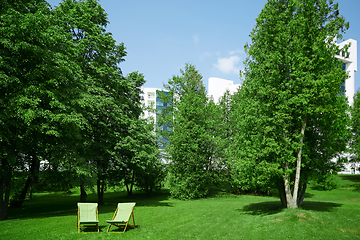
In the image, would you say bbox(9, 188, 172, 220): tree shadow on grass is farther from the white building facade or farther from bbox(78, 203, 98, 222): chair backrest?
the white building facade

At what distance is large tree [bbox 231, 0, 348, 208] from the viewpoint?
520 inches

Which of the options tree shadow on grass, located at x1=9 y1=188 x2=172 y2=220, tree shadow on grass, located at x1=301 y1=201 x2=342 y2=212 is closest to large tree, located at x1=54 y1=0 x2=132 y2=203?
tree shadow on grass, located at x1=9 y1=188 x2=172 y2=220

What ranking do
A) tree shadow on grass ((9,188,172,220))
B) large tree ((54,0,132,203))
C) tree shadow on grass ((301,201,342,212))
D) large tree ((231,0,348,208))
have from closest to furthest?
large tree ((231,0,348,208)) < tree shadow on grass ((301,201,342,212)) < tree shadow on grass ((9,188,172,220)) < large tree ((54,0,132,203))

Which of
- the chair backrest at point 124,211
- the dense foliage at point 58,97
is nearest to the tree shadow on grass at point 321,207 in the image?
the chair backrest at point 124,211

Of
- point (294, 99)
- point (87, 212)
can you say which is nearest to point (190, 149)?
point (294, 99)

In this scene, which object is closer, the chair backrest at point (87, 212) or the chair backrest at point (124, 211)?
the chair backrest at point (87, 212)

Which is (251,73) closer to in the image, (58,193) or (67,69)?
(67,69)

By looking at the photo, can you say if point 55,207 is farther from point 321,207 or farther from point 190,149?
point 321,207

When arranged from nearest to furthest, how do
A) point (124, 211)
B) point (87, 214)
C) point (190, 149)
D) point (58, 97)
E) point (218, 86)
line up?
1. point (87, 214)
2. point (124, 211)
3. point (58, 97)
4. point (190, 149)
5. point (218, 86)

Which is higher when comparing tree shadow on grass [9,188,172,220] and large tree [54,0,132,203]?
large tree [54,0,132,203]

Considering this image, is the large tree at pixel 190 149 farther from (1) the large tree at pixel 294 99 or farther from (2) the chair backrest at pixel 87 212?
(2) the chair backrest at pixel 87 212

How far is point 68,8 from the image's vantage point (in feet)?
61.3

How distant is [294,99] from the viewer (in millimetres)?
13008

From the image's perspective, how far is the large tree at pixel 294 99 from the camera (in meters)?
13.2
